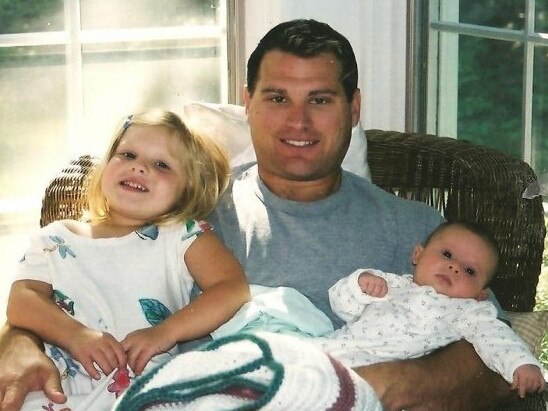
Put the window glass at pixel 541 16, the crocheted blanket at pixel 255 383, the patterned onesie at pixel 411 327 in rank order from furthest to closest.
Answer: the window glass at pixel 541 16, the patterned onesie at pixel 411 327, the crocheted blanket at pixel 255 383

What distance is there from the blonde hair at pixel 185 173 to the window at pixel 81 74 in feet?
2.29

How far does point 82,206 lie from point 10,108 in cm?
71

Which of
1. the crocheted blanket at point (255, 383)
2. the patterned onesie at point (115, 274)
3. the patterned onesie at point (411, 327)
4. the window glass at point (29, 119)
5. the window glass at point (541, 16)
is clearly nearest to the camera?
the crocheted blanket at point (255, 383)

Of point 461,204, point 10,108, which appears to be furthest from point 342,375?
point 10,108

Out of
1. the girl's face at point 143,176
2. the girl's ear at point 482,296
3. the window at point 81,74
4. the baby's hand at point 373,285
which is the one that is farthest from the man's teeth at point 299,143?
the window at point 81,74

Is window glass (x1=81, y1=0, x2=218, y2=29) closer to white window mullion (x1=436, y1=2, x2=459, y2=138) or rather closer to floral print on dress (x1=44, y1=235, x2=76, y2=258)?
white window mullion (x1=436, y1=2, x2=459, y2=138)

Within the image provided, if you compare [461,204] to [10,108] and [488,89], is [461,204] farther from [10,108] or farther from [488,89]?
[10,108]

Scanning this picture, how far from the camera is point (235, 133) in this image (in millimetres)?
2625

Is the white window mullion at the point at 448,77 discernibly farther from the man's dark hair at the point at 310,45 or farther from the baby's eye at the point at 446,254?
the baby's eye at the point at 446,254

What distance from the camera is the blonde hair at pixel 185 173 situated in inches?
93.3

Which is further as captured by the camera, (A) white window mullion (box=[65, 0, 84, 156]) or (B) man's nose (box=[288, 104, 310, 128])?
(A) white window mullion (box=[65, 0, 84, 156])

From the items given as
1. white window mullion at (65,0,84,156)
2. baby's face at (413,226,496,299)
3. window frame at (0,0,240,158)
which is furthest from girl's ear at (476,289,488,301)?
white window mullion at (65,0,84,156)

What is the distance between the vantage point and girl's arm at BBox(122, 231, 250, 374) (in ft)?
7.02

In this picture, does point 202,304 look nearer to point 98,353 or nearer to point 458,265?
point 98,353
